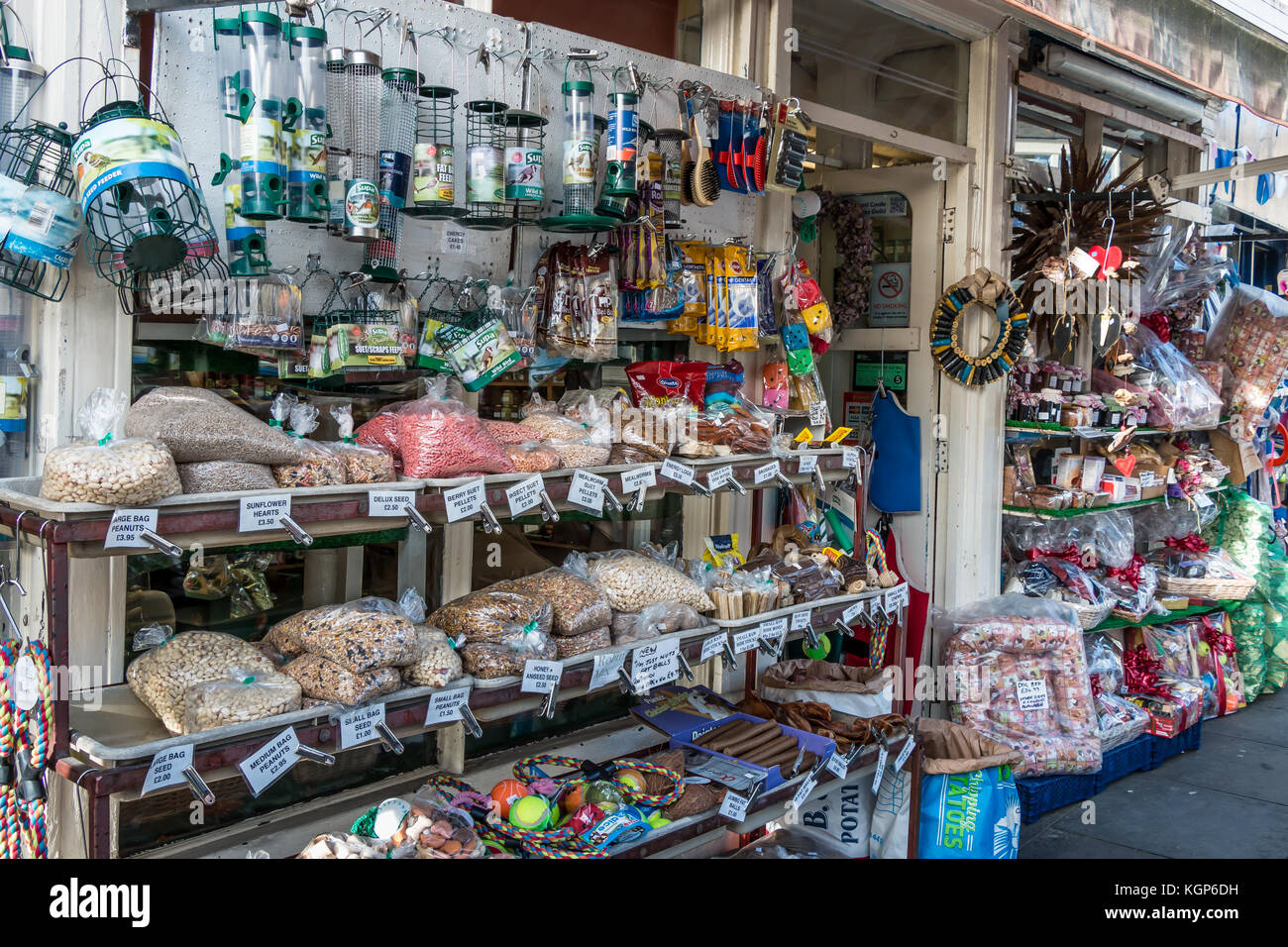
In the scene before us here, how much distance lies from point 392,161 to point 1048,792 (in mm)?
3704

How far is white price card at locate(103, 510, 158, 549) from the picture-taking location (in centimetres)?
198

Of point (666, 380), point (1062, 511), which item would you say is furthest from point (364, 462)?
point (1062, 511)

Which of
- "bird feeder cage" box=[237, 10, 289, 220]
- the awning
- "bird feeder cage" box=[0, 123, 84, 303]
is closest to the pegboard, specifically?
"bird feeder cage" box=[237, 10, 289, 220]

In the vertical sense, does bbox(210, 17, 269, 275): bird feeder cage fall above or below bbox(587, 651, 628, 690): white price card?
above

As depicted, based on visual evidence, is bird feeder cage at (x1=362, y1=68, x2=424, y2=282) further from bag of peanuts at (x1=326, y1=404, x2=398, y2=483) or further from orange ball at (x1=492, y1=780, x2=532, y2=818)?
orange ball at (x1=492, y1=780, x2=532, y2=818)

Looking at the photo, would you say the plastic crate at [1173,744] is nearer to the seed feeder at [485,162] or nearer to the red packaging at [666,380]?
the red packaging at [666,380]

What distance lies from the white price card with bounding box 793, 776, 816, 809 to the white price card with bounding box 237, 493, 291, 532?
66.7 inches

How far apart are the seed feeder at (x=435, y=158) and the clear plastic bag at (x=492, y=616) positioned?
3.15ft

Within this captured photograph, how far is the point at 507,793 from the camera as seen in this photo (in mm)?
2738

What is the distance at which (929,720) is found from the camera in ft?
13.4

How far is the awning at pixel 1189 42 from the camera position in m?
3.74

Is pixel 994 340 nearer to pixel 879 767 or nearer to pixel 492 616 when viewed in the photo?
pixel 879 767

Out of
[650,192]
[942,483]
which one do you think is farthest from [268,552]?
[942,483]

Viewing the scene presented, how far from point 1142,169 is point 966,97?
206 centimetres
